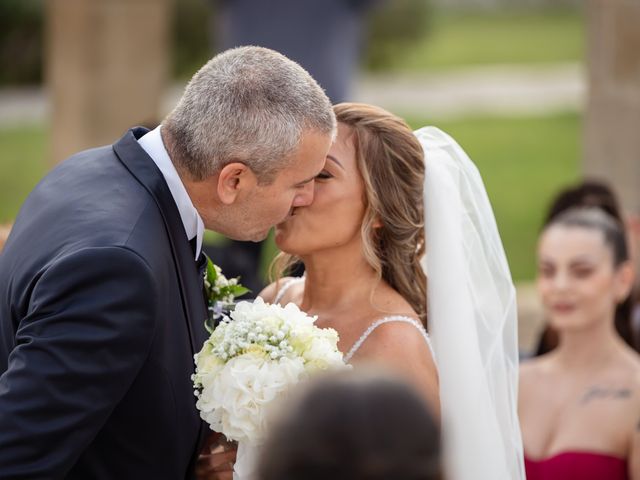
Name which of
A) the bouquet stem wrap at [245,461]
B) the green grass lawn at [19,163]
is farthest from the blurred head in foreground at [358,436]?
the green grass lawn at [19,163]

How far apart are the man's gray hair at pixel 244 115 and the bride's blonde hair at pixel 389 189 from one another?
591 millimetres

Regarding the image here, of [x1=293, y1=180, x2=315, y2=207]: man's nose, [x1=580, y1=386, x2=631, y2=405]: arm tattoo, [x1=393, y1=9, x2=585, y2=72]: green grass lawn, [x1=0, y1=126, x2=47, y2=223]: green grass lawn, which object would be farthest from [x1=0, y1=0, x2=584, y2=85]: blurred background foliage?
[x1=293, y1=180, x2=315, y2=207]: man's nose

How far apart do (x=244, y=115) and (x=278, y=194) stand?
268 mm

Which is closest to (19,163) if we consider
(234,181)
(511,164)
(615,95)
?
(511,164)

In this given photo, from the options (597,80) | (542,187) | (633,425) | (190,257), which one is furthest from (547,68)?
(190,257)

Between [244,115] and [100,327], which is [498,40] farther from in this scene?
[100,327]

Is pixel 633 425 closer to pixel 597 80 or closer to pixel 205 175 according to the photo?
pixel 205 175

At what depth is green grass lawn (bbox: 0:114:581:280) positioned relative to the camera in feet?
45.8

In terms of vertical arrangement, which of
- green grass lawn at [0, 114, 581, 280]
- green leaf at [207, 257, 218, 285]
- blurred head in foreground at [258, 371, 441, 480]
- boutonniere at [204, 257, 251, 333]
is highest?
blurred head in foreground at [258, 371, 441, 480]

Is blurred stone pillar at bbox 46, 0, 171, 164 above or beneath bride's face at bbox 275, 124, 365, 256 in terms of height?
beneath

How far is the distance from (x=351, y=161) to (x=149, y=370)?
3.57 ft

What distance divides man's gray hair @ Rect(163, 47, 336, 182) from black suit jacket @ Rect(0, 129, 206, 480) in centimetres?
14

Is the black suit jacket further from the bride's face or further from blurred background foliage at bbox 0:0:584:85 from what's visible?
blurred background foliage at bbox 0:0:584:85

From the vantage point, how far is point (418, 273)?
3922mm
